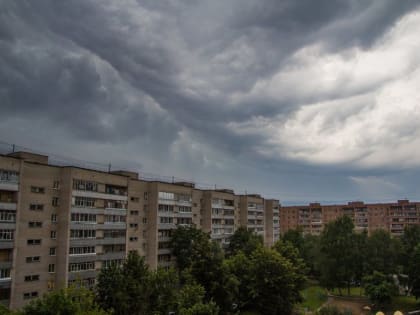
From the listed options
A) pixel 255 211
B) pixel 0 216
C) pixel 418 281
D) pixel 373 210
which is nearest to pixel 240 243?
pixel 255 211

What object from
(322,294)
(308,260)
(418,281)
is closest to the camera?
(418,281)

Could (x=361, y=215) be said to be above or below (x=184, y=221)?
above

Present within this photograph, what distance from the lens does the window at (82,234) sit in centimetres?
5190

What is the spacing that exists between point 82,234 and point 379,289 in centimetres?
5278

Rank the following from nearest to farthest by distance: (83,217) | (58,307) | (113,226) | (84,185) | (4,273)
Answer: (58,307) → (4,273) → (83,217) → (84,185) → (113,226)

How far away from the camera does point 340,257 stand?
8725cm

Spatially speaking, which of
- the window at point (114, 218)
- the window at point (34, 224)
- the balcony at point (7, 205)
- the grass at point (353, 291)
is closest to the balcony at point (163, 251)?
the window at point (114, 218)

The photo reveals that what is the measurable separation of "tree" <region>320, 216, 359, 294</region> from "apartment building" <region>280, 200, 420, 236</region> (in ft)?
123

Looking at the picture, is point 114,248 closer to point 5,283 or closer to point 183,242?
point 183,242

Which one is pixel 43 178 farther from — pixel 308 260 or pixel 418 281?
pixel 308 260

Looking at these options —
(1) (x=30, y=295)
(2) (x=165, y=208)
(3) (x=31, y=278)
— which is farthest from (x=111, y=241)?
(2) (x=165, y=208)

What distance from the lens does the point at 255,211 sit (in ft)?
353

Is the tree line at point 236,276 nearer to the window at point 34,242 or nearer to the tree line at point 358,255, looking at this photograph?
the tree line at point 358,255

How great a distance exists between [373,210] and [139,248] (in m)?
110
